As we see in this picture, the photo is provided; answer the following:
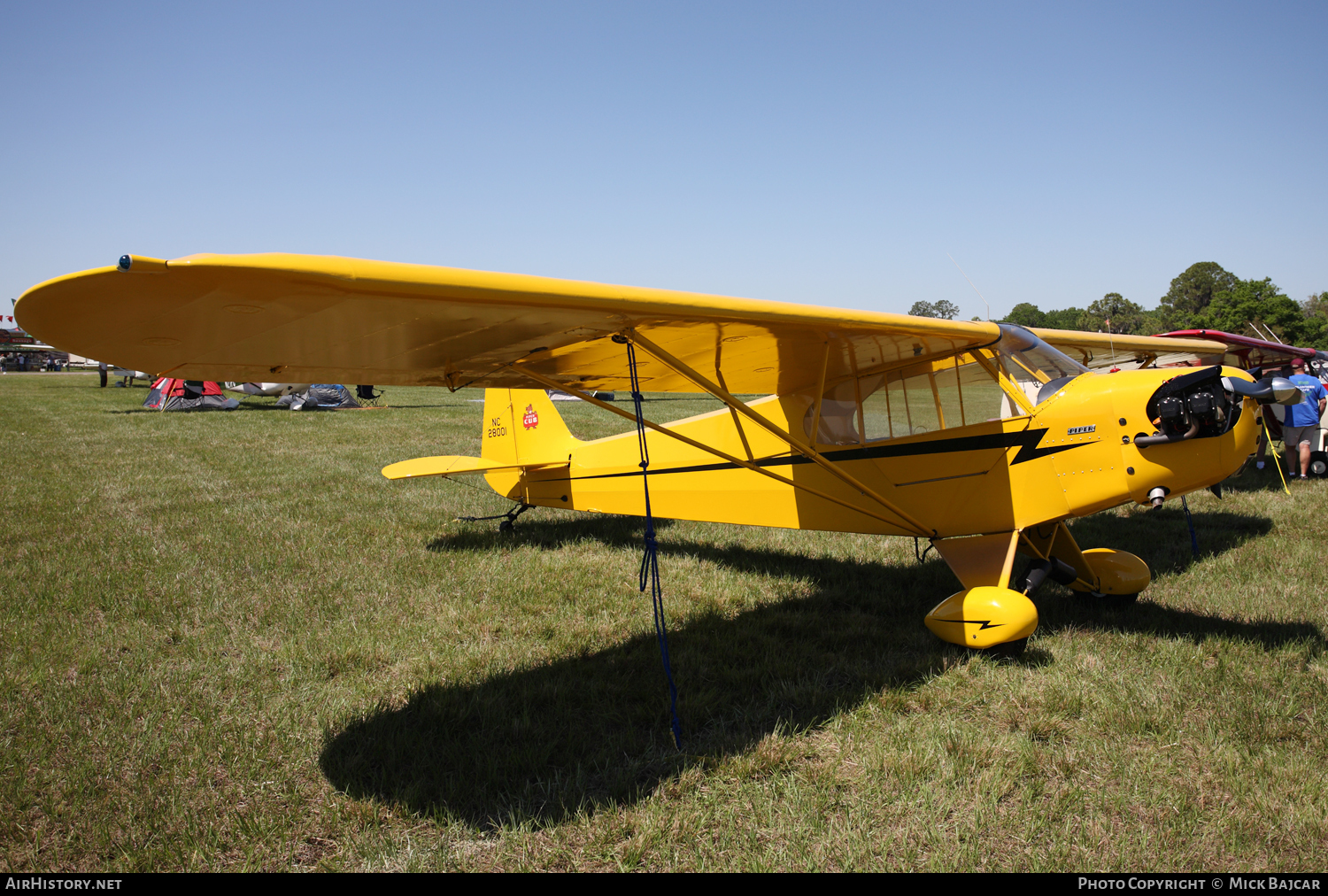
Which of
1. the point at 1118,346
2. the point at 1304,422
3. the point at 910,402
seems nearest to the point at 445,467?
the point at 910,402

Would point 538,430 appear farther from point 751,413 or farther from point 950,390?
point 950,390

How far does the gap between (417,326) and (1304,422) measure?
13.7m

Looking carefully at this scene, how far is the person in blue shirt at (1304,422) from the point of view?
10.8 meters

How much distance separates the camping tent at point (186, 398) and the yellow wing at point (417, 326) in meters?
24.1

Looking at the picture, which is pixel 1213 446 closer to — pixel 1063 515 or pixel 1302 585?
pixel 1063 515

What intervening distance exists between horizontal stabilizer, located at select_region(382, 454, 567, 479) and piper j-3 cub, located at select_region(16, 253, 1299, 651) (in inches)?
59.6

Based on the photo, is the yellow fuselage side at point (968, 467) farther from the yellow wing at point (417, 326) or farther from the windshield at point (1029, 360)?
the yellow wing at point (417, 326)

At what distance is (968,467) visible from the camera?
478 cm

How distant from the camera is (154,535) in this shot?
7.39 m

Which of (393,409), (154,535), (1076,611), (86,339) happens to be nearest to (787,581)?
(1076,611)

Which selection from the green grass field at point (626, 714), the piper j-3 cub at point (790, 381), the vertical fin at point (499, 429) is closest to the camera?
the piper j-3 cub at point (790, 381)

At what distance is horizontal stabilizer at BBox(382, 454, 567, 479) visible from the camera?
23.0 feet

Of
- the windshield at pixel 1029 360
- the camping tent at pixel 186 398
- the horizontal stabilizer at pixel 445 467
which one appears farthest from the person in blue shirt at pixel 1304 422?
the camping tent at pixel 186 398

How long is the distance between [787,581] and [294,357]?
14.1ft
